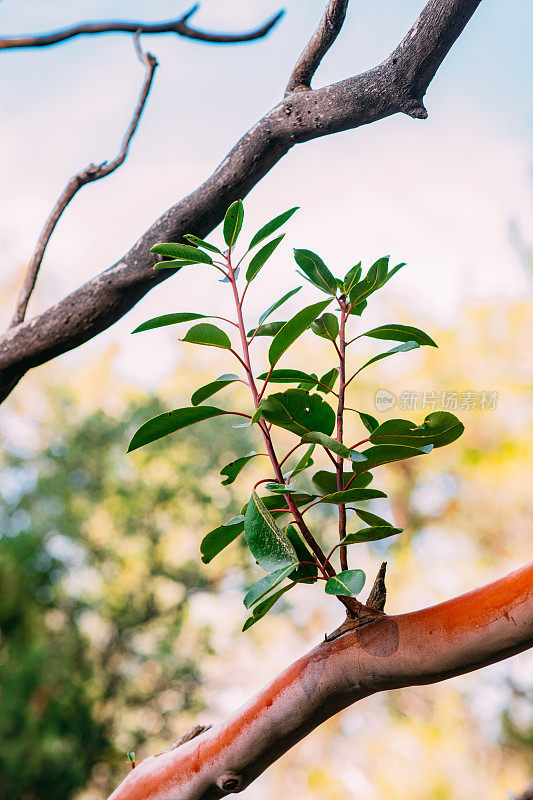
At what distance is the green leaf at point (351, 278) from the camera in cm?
41

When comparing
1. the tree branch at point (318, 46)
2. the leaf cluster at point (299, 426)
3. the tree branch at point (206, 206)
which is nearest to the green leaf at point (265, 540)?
the leaf cluster at point (299, 426)

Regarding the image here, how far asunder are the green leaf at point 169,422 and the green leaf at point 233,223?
12 cm

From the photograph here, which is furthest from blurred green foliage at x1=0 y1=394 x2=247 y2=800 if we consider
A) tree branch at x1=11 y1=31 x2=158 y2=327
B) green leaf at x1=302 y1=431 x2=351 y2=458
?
green leaf at x1=302 y1=431 x2=351 y2=458

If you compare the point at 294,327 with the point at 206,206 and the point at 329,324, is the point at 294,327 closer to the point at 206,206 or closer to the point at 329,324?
the point at 329,324

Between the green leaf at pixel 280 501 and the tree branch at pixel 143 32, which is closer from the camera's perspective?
the green leaf at pixel 280 501

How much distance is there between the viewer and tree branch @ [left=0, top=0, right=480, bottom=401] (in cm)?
46

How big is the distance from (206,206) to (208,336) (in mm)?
143

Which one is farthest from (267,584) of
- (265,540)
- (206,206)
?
(206,206)

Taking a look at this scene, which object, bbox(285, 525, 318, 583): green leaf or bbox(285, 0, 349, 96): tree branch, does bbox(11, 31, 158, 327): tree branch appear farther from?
bbox(285, 525, 318, 583): green leaf

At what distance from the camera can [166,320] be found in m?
0.42

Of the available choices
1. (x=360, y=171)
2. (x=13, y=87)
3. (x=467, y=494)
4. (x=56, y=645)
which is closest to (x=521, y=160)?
(x=360, y=171)

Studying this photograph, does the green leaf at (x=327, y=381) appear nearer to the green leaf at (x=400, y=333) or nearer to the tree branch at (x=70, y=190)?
the green leaf at (x=400, y=333)

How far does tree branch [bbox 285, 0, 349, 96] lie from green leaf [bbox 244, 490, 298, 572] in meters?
0.34

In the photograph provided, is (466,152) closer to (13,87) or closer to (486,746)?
(13,87)
